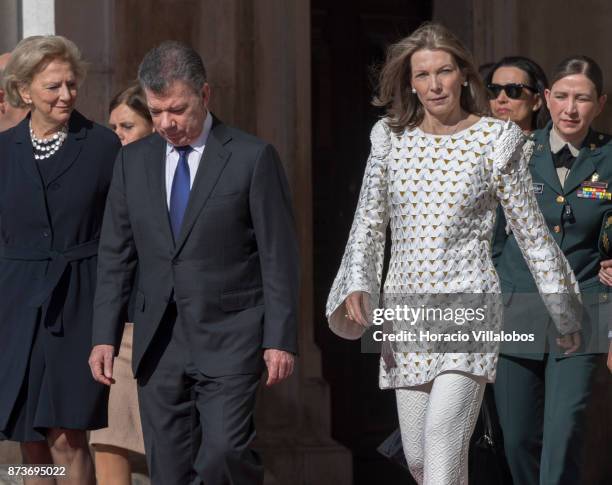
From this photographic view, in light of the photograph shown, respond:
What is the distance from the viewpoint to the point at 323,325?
10.8m

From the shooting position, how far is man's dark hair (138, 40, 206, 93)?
618cm

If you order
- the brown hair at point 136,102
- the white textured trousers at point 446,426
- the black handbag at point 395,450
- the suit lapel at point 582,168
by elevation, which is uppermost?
the brown hair at point 136,102

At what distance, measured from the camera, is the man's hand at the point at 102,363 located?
6281 mm

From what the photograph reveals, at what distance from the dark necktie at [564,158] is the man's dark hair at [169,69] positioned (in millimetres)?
1992

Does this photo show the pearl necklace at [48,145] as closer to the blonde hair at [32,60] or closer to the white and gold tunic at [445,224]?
the blonde hair at [32,60]

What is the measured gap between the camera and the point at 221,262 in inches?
244

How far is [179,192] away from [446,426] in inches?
50.5

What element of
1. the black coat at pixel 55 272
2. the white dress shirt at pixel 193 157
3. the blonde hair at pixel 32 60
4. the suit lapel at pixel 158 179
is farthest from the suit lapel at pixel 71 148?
the white dress shirt at pixel 193 157

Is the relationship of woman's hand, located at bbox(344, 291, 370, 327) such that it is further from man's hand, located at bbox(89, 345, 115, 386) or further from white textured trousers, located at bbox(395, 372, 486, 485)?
man's hand, located at bbox(89, 345, 115, 386)

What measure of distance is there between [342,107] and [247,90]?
1.15 metres

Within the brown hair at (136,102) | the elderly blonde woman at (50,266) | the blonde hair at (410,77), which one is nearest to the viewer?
the blonde hair at (410,77)

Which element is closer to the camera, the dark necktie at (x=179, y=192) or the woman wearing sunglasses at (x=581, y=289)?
the dark necktie at (x=179, y=192)

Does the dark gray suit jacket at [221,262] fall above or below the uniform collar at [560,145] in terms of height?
below

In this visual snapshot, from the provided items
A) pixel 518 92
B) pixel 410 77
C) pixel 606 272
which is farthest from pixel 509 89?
pixel 410 77
